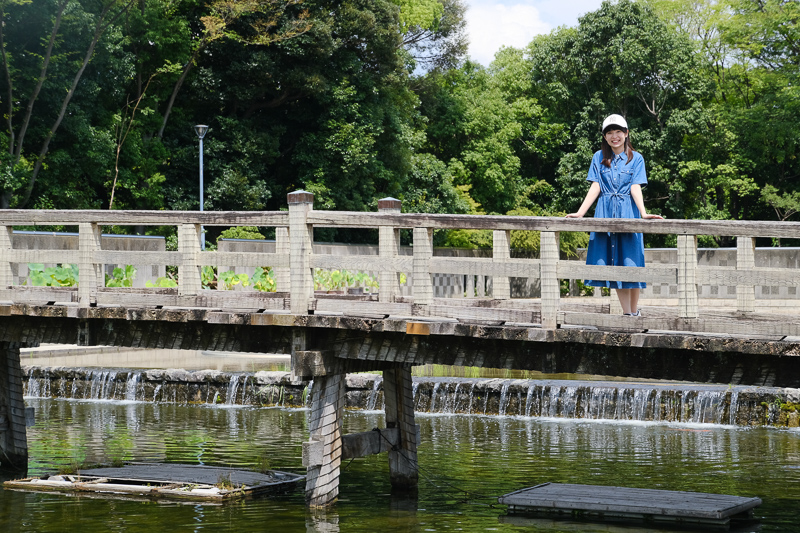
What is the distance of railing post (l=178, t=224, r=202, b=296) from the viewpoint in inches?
433

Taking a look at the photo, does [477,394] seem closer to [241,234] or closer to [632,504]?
[632,504]

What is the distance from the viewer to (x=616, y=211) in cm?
959

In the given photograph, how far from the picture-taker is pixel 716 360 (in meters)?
8.66

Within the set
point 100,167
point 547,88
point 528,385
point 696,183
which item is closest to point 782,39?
point 696,183

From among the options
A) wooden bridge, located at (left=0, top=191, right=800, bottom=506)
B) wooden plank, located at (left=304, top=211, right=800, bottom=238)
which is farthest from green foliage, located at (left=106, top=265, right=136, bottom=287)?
wooden plank, located at (left=304, top=211, right=800, bottom=238)

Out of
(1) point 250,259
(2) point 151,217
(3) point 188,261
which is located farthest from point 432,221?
(2) point 151,217

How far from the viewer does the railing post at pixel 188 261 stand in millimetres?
11008

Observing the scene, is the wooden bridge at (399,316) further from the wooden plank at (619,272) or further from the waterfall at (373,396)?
the waterfall at (373,396)

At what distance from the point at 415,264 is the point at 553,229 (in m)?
1.34

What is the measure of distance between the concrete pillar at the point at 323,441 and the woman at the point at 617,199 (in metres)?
2.96

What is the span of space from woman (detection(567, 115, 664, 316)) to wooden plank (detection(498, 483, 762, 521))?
2.16 m

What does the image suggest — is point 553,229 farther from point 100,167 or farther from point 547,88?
point 547,88

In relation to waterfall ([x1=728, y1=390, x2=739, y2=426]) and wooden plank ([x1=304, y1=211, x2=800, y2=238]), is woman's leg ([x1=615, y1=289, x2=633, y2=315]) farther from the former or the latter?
waterfall ([x1=728, y1=390, x2=739, y2=426])

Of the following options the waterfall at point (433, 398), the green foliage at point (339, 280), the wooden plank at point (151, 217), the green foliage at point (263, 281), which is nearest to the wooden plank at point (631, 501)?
the wooden plank at point (151, 217)
